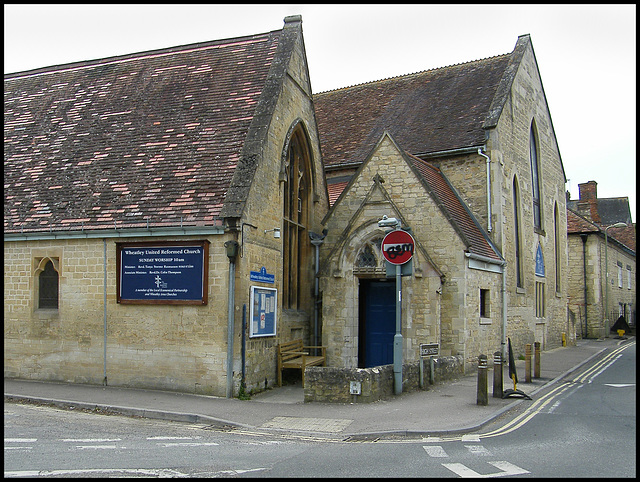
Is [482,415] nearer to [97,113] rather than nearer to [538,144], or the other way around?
[97,113]

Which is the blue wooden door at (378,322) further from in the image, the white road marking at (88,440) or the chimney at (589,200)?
the chimney at (589,200)

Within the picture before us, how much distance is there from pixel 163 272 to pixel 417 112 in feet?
46.5

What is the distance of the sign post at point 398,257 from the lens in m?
13.1

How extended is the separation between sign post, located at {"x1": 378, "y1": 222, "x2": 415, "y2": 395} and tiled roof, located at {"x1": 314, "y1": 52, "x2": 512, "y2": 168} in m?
8.84

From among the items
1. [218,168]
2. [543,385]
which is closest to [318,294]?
[218,168]

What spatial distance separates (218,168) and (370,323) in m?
6.99

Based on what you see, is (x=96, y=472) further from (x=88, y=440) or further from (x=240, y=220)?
(x=240, y=220)

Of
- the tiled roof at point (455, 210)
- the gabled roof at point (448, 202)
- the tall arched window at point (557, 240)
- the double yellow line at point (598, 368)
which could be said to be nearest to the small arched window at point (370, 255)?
the gabled roof at point (448, 202)

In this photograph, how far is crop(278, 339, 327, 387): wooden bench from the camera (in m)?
15.2

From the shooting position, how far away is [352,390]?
40.2 feet

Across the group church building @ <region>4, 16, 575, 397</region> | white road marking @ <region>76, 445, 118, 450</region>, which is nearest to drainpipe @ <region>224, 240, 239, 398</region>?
church building @ <region>4, 16, 575, 397</region>

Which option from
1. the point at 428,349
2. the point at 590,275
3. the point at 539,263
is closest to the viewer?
the point at 428,349

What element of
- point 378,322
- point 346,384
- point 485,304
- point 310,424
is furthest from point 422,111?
point 310,424

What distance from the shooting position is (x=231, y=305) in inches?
525
